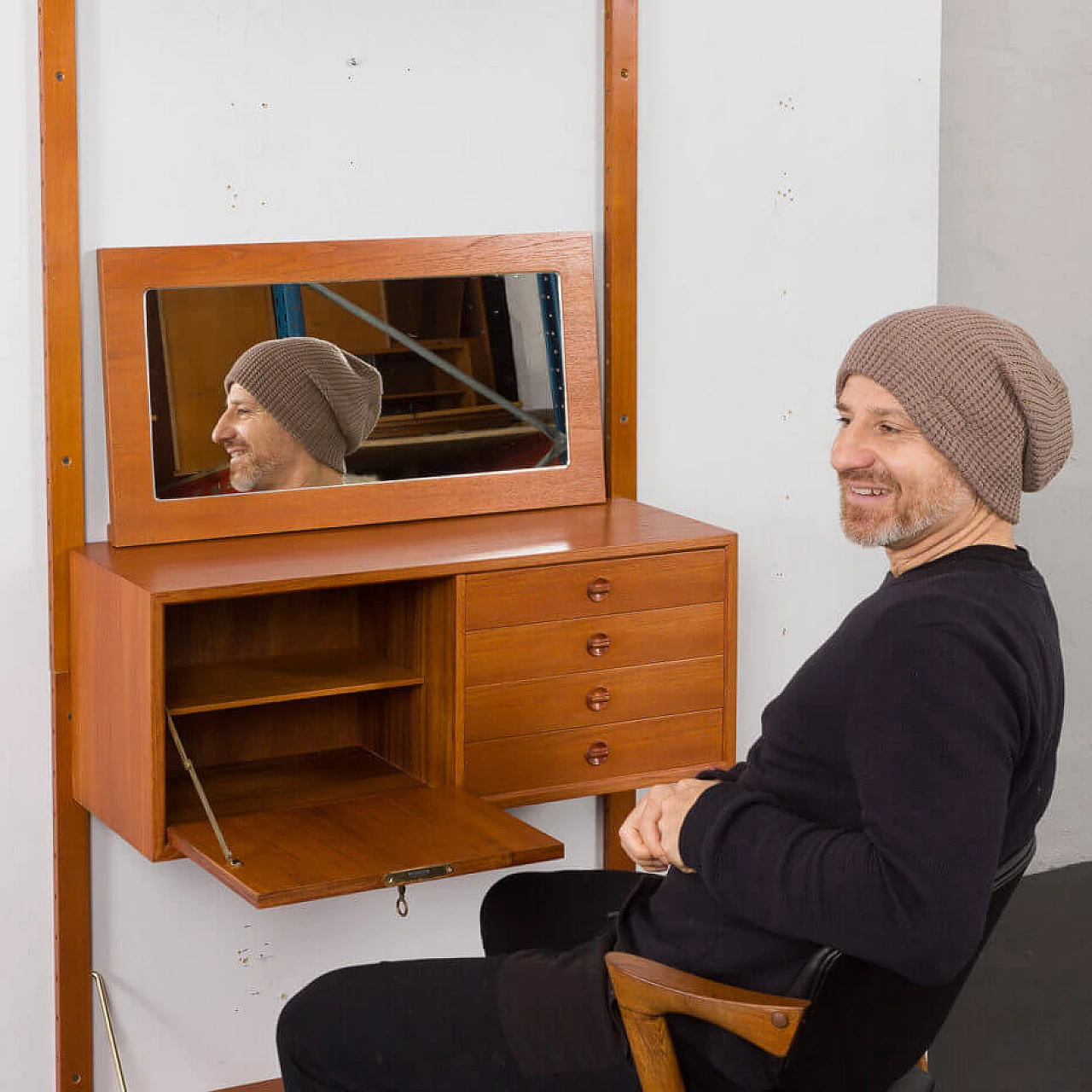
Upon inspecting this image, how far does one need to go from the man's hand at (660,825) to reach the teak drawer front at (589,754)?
2.11ft

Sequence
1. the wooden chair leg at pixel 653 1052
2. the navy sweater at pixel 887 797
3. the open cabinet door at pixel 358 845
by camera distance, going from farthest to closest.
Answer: the open cabinet door at pixel 358 845 < the wooden chair leg at pixel 653 1052 < the navy sweater at pixel 887 797

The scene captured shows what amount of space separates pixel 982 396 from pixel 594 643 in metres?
0.97

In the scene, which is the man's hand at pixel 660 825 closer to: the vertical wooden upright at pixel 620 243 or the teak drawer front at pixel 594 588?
the teak drawer front at pixel 594 588

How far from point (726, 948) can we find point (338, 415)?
121 cm

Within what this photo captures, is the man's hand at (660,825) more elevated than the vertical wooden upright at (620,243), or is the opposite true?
the vertical wooden upright at (620,243)

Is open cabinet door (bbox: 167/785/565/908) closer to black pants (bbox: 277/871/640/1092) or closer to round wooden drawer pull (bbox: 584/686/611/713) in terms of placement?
black pants (bbox: 277/871/640/1092)

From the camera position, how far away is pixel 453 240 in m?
2.71

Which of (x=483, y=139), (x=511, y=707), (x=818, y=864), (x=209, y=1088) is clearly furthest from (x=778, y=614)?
(x=818, y=864)

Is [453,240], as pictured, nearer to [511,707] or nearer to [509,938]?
[511,707]

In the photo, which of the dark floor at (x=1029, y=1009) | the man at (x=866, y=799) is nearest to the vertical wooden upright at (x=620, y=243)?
the man at (x=866, y=799)

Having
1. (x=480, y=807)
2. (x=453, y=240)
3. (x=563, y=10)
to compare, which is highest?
(x=563, y=10)

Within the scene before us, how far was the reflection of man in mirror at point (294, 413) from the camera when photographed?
2.56 metres

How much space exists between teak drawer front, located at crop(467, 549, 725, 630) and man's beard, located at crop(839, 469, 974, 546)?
2.43 feet

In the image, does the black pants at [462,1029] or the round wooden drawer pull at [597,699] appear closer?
the black pants at [462,1029]
